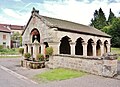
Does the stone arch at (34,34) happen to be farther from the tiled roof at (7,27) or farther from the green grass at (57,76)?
the tiled roof at (7,27)

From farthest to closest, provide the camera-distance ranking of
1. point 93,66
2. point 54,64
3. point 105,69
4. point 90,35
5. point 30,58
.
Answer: point 90,35 < point 30,58 < point 54,64 < point 93,66 < point 105,69

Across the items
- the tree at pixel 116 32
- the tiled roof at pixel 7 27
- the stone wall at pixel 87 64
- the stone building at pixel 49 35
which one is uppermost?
the tiled roof at pixel 7 27

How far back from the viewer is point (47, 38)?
61.6 feet

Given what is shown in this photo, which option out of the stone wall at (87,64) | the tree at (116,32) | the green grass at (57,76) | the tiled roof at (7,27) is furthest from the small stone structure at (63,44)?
the tiled roof at (7,27)

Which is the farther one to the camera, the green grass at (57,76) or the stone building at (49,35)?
the stone building at (49,35)

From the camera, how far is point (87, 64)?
45.3 ft

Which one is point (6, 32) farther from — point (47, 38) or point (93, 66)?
point (93, 66)

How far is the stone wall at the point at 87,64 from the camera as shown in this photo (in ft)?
39.9

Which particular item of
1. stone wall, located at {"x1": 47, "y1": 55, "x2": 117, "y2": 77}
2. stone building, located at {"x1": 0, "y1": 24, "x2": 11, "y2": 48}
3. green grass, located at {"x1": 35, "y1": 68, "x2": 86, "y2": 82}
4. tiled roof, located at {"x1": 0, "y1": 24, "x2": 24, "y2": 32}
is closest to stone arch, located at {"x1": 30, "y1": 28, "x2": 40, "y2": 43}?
stone wall, located at {"x1": 47, "y1": 55, "x2": 117, "y2": 77}

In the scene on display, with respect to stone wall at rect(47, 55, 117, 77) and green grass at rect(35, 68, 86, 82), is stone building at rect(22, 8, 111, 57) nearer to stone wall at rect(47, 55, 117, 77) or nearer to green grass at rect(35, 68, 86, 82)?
stone wall at rect(47, 55, 117, 77)

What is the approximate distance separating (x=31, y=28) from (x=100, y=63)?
38.9 ft

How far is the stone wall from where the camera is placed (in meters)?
12.2

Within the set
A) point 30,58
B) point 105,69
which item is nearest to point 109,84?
point 105,69

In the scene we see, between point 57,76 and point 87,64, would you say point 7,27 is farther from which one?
point 57,76
